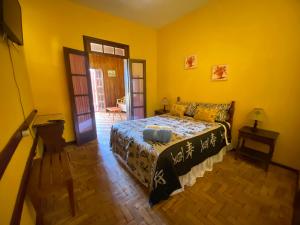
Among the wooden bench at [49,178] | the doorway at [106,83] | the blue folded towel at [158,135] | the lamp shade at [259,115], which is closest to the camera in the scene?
the wooden bench at [49,178]

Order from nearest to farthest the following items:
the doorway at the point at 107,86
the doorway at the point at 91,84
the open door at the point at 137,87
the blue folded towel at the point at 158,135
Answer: the blue folded towel at the point at 158,135
the doorway at the point at 91,84
the open door at the point at 137,87
the doorway at the point at 107,86

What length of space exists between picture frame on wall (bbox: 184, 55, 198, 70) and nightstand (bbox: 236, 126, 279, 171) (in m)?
1.76

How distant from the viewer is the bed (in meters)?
1.56

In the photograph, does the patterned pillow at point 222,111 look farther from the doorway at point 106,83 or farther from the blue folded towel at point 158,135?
the doorway at point 106,83

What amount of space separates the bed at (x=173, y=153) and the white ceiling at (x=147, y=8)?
2316 millimetres

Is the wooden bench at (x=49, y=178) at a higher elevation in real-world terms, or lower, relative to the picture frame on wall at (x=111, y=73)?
lower

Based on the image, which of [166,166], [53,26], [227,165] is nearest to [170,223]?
[166,166]

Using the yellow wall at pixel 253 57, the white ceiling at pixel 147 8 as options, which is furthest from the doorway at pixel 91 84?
the yellow wall at pixel 253 57

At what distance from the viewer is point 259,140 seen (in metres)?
2.12

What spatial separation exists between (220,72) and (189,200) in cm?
241

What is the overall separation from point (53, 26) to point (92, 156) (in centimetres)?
258

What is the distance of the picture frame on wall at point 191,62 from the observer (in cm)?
322

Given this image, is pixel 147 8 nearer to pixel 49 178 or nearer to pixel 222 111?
pixel 222 111

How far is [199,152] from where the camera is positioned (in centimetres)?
197
